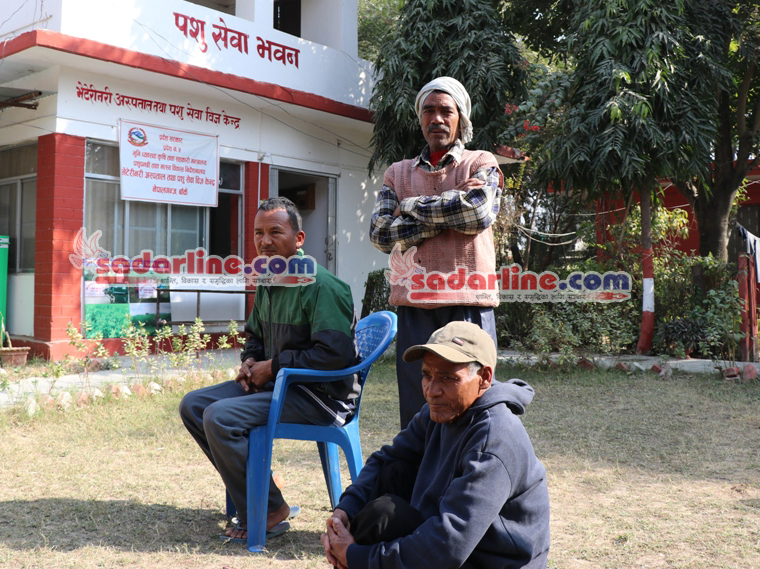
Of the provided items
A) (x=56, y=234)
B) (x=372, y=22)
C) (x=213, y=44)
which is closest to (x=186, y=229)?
(x=56, y=234)

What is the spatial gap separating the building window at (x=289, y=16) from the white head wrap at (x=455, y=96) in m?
11.0

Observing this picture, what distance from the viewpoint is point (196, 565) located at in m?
2.83

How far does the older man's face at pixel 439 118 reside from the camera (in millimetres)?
2990

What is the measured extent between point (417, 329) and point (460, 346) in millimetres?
995

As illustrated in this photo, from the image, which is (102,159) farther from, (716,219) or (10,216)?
(716,219)

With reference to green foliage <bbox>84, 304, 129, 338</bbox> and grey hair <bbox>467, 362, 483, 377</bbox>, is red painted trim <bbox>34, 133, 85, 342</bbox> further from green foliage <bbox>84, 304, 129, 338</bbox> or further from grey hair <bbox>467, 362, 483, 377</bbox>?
grey hair <bbox>467, 362, 483, 377</bbox>

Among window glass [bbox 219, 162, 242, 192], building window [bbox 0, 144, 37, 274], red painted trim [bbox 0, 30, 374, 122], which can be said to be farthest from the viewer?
window glass [bbox 219, 162, 242, 192]

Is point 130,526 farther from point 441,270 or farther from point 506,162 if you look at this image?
point 506,162

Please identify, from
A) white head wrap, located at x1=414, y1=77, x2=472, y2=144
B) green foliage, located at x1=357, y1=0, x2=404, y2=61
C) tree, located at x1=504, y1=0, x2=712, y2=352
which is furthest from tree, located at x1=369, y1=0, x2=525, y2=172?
green foliage, located at x1=357, y1=0, x2=404, y2=61

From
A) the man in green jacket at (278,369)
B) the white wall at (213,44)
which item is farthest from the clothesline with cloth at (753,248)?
the man in green jacket at (278,369)

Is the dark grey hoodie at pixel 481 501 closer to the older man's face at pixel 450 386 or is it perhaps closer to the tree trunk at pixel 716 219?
the older man's face at pixel 450 386

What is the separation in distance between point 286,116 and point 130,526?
8.61 meters

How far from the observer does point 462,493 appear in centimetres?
180

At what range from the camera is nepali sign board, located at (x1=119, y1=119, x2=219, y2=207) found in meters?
9.09
